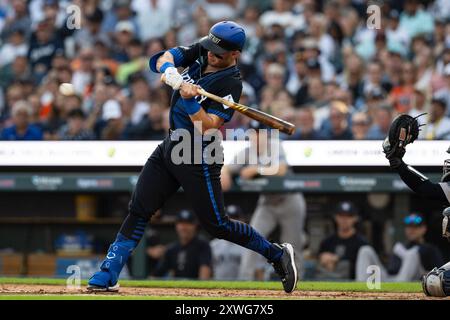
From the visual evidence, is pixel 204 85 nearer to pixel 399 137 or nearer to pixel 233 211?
pixel 399 137

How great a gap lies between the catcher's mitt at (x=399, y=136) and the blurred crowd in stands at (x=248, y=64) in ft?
11.0

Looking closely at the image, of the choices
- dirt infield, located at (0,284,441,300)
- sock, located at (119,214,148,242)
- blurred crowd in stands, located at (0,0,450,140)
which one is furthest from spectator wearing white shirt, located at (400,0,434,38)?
sock, located at (119,214,148,242)

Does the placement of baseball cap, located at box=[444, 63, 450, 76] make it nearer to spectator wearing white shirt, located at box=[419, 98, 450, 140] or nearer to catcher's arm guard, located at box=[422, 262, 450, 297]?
spectator wearing white shirt, located at box=[419, 98, 450, 140]

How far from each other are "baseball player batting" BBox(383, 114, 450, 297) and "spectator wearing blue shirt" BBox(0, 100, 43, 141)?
5.02 meters

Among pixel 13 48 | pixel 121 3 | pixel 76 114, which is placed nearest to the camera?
pixel 76 114

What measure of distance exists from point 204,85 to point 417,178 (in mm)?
1477

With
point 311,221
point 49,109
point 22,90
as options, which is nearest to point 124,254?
point 311,221

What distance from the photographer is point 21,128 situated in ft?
36.1

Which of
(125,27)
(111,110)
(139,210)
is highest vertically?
(125,27)

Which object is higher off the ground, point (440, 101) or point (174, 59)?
point (440, 101)

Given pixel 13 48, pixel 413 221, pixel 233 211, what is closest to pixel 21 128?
pixel 233 211

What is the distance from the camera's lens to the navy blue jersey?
6648mm

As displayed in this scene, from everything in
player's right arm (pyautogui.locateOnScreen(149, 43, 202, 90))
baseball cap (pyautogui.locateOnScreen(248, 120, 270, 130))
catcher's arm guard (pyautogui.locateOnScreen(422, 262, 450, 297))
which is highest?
player's right arm (pyautogui.locateOnScreen(149, 43, 202, 90))

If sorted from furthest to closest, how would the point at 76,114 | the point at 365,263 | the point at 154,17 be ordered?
the point at 154,17 → the point at 76,114 → the point at 365,263
